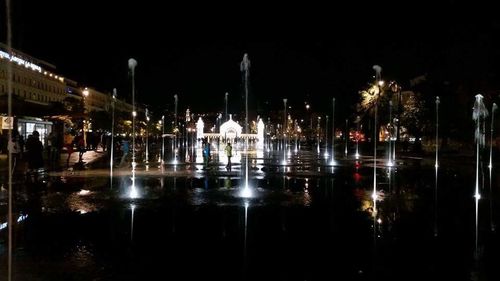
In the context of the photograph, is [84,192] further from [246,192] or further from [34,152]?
[34,152]

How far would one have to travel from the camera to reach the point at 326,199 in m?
15.2

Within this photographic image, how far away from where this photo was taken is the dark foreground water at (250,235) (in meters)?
7.37

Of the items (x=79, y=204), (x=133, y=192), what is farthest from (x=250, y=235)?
(x=133, y=192)

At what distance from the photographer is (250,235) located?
31.9ft

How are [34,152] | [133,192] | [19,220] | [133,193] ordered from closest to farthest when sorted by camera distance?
[19,220]
[133,193]
[133,192]
[34,152]

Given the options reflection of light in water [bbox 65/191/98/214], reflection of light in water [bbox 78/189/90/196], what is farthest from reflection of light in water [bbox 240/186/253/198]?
reflection of light in water [bbox 78/189/90/196]

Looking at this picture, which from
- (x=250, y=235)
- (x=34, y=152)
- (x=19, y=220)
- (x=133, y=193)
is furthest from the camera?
(x=34, y=152)

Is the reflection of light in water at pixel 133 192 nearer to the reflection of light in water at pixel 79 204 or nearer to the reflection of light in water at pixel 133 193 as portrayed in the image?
the reflection of light in water at pixel 133 193

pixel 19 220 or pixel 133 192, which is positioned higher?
pixel 133 192

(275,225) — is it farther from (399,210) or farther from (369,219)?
(399,210)

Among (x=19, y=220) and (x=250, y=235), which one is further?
(x=19, y=220)

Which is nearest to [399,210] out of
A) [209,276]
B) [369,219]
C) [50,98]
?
[369,219]

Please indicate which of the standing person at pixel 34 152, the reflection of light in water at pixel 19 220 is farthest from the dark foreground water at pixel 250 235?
the standing person at pixel 34 152

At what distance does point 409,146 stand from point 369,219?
2173 inches
